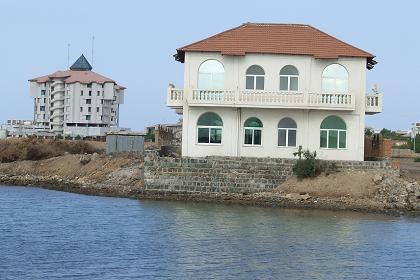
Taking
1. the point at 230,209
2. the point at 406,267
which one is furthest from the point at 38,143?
the point at 406,267

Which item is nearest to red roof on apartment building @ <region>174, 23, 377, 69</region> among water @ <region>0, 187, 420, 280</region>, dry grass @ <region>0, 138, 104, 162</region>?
water @ <region>0, 187, 420, 280</region>

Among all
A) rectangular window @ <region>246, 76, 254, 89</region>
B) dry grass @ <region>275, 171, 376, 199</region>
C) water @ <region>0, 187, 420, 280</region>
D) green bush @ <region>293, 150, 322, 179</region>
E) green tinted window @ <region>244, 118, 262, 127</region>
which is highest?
rectangular window @ <region>246, 76, 254, 89</region>

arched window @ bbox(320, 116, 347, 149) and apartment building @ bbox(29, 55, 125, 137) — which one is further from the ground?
apartment building @ bbox(29, 55, 125, 137)

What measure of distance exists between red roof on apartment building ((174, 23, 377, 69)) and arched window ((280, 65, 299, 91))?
0.87m

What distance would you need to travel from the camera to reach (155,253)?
67.9ft

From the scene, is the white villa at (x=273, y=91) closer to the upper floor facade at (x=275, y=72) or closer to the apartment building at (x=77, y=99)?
the upper floor facade at (x=275, y=72)

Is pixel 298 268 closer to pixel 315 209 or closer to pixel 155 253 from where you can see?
pixel 155 253

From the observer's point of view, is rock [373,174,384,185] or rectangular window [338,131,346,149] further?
rectangular window [338,131,346,149]

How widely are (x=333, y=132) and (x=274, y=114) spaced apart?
10.0 feet

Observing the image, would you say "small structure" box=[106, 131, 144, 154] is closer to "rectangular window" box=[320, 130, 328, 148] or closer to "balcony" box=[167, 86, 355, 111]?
"balcony" box=[167, 86, 355, 111]

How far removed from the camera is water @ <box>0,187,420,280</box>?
18562 mm

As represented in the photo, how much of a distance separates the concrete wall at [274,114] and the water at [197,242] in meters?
5.01

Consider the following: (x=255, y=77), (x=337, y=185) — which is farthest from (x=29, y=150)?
(x=337, y=185)

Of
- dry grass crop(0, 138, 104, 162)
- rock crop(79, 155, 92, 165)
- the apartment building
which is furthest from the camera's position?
the apartment building
